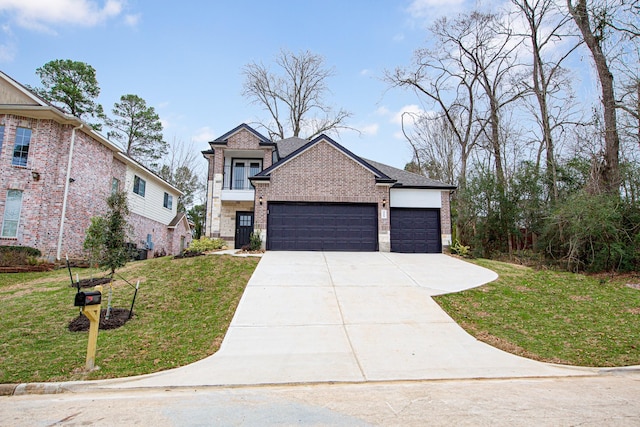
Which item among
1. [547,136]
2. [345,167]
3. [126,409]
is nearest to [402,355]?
[126,409]

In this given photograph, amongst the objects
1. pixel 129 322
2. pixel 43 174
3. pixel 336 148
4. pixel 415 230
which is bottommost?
pixel 129 322

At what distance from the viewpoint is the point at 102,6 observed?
11.7 meters

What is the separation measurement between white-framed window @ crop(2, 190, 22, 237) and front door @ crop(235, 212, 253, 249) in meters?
9.15

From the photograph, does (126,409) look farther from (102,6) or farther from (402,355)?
(102,6)

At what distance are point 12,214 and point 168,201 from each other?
37.8ft

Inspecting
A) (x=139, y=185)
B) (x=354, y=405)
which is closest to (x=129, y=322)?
(x=354, y=405)

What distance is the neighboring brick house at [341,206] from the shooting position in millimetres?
16047

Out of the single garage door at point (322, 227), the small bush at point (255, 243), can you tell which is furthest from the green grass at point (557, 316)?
the small bush at point (255, 243)

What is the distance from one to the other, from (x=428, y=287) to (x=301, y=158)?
8.85m

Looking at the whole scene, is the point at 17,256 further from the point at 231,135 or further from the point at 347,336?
the point at 347,336

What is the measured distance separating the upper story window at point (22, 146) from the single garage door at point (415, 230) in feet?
52.4

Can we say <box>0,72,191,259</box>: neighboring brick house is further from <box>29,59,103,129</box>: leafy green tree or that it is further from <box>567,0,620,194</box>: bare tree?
<box>567,0,620,194</box>: bare tree

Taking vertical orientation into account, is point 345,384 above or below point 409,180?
below

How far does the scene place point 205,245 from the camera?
52.1ft
